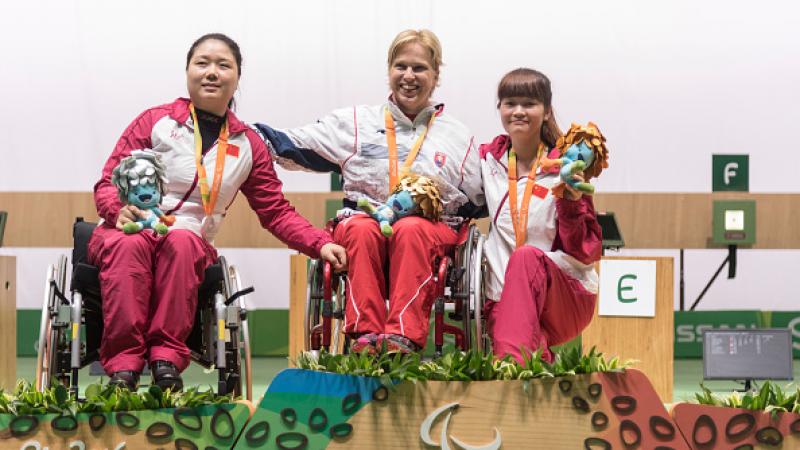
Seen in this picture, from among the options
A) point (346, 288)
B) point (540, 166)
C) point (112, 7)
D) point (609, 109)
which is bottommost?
point (346, 288)

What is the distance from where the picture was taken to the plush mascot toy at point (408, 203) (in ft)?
11.0

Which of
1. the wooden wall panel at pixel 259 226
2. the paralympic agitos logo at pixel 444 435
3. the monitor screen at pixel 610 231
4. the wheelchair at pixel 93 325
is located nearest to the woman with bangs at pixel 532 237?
the paralympic agitos logo at pixel 444 435

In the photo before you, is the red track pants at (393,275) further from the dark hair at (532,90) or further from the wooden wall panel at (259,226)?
the wooden wall panel at (259,226)

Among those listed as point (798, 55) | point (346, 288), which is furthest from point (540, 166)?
point (798, 55)

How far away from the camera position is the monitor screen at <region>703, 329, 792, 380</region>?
5.00m

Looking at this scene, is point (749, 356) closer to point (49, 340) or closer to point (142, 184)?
point (142, 184)

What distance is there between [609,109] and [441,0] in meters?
1.13

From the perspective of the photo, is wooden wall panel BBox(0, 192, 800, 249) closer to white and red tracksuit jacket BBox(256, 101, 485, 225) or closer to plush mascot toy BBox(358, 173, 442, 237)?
white and red tracksuit jacket BBox(256, 101, 485, 225)

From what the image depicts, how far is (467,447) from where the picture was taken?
2588 millimetres

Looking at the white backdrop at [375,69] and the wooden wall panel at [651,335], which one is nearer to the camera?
the wooden wall panel at [651,335]

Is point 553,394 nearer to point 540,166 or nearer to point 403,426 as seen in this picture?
point 403,426

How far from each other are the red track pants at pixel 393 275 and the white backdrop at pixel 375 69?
3099mm

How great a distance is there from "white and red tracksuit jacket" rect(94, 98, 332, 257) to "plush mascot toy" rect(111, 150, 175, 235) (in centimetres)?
15

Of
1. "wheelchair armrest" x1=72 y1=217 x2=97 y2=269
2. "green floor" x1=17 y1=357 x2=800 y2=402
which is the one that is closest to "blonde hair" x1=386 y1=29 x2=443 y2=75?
"wheelchair armrest" x1=72 y1=217 x2=97 y2=269
